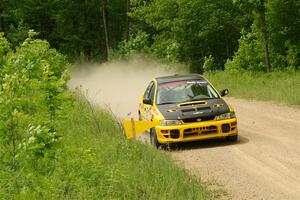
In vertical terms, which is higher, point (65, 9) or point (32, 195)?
point (65, 9)

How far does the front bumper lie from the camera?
12.8 metres

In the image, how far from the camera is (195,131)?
12773mm

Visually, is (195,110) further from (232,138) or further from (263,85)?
(263,85)

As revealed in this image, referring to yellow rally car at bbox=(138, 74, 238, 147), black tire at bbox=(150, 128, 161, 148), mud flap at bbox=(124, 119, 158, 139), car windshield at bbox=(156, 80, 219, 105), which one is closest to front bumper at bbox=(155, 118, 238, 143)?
yellow rally car at bbox=(138, 74, 238, 147)

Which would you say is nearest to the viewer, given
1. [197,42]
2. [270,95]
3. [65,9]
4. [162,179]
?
[162,179]

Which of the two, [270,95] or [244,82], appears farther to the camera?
[244,82]

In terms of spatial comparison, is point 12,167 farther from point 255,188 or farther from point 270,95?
point 270,95

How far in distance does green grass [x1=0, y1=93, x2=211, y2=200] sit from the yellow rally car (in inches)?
66.7

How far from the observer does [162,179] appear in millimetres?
8430

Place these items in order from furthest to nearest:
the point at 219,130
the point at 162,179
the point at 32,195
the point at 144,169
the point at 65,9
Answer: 1. the point at 65,9
2. the point at 219,130
3. the point at 144,169
4. the point at 162,179
5. the point at 32,195

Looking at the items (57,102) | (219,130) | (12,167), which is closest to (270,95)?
(219,130)

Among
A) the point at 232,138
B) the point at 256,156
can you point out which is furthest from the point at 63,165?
the point at 232,138

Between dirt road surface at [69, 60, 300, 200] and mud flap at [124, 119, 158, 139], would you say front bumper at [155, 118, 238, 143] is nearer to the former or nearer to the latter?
dirt road surface at [69, 60, 300, 200]

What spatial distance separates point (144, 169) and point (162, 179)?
66cm
